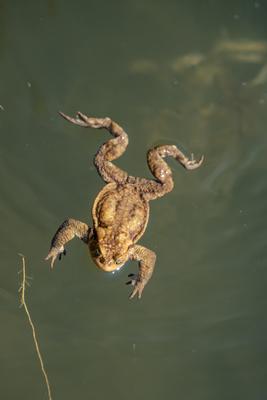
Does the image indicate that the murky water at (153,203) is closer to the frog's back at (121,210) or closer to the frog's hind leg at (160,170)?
the frog's hind leg at (160,170)

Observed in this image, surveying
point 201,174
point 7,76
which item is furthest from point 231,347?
point 7,76

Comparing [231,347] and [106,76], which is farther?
[231,347]

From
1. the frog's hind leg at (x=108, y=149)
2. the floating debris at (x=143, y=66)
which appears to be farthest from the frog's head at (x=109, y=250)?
the floating debris at (x=143, y=66)

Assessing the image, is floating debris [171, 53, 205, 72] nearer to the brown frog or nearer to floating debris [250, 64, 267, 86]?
floating debris [250, 64, 267, 86]

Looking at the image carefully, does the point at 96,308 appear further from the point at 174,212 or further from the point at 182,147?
the point at 182,147

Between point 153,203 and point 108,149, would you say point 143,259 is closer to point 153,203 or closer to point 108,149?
point 153,203

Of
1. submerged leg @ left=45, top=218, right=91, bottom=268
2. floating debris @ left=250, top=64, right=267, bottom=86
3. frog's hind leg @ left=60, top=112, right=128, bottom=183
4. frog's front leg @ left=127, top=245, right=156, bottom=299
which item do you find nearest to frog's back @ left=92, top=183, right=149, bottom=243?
frog's hind leg @ left=60, top=112, right=128, bottom=183

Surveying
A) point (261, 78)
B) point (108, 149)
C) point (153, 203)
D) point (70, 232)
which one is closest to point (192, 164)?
point (153, 203)
